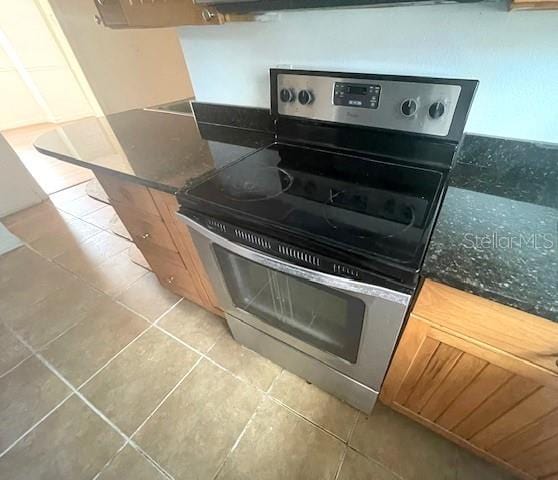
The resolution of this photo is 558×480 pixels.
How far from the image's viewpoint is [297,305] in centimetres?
92

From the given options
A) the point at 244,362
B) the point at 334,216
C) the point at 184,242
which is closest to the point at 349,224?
the point at 334,216

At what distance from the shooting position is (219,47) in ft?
3.74

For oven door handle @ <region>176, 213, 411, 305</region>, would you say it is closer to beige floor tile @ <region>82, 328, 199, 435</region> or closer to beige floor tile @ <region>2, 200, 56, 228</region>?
beige floor tile @ <region>82, 328, 199, 435</region>

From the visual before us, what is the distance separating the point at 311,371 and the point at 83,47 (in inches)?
153

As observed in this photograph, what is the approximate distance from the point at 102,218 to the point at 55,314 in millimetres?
1072

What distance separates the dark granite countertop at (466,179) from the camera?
1.80 ft

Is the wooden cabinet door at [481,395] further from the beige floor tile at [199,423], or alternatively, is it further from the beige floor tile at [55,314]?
the beige floor tile at [55,314]

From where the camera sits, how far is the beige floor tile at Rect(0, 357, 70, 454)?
1.23 meters

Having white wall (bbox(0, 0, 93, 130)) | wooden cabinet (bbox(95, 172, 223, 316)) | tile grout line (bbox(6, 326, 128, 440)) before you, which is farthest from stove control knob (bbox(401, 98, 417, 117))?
white wall (bbox(0, 0, 93, 130))

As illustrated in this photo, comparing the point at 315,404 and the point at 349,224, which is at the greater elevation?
the point at 349,224

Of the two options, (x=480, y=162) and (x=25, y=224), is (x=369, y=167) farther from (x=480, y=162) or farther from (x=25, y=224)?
(x=25, y=224)

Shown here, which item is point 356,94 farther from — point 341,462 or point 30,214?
point 30,214

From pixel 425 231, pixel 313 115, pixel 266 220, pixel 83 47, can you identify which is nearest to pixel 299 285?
pixel 266 220

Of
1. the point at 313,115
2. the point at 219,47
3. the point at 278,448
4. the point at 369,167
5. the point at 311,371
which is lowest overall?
the point at 278,448
